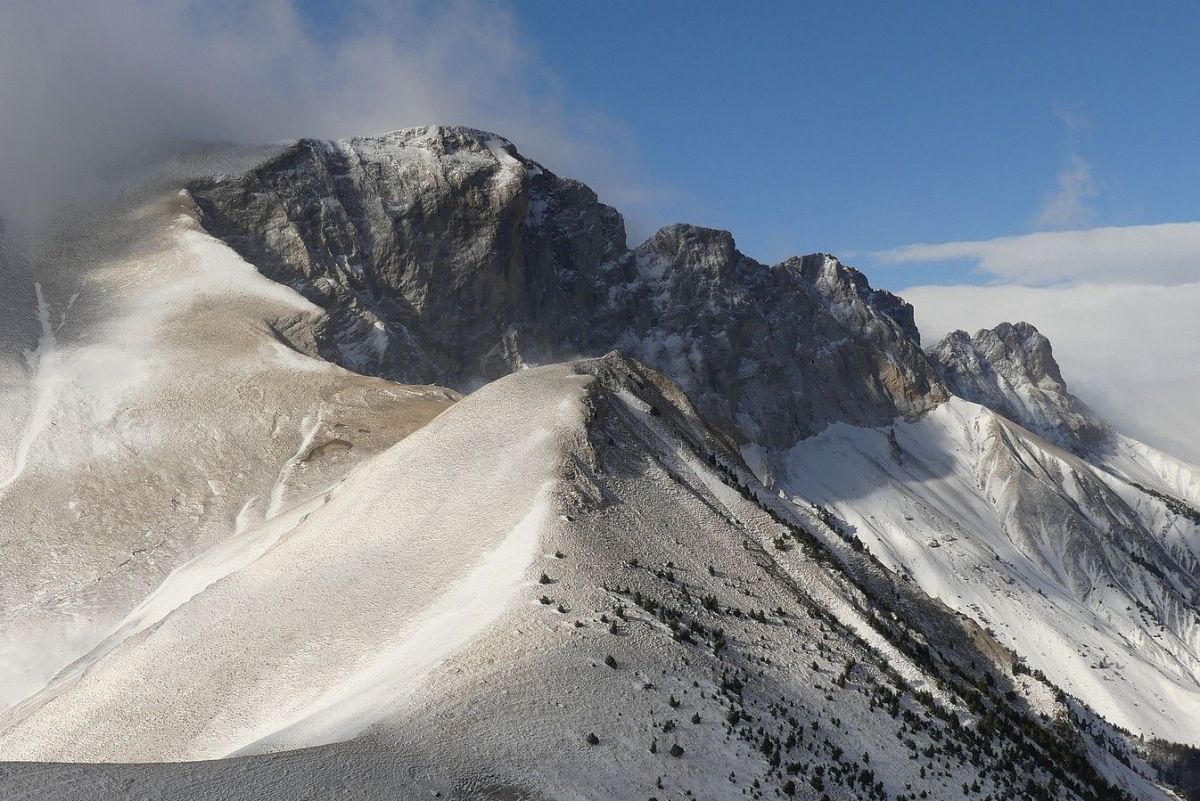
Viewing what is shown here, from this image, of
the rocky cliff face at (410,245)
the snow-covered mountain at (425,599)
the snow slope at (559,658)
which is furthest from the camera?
the rocky cliff face at (410,245)

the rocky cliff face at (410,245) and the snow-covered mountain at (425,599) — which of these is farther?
the rocky cliff face at (410,245)

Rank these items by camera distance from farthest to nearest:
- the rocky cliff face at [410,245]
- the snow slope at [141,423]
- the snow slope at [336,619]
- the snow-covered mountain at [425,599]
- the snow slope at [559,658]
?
the rocky cliff face at [410,245] < the snow slope at [141,423] < the snow slope at [336,619] < the snow-covered mountain at [425,599] < the snow slope at [559,658]

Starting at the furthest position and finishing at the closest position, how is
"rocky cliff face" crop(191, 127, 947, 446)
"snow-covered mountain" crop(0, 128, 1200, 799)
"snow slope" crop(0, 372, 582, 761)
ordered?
"rocky cliff face" crop(191, 127, 947, 446)
"snow slope" crop(0, 372, 582, 761)
"snow-covered mountain" crop(0, 128, 1200, 799)

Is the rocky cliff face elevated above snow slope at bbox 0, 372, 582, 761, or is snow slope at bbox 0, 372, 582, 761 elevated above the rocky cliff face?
the rocky cliff face

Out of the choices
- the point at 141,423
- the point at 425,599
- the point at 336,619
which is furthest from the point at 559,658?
the point at 141,423

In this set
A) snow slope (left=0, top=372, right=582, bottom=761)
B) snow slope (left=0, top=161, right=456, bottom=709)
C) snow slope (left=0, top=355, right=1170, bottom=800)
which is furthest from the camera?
snow slope (left=0, top=161, right=456, bottom=709)

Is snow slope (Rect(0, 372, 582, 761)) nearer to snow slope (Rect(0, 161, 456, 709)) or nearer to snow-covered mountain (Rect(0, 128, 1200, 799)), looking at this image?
snow-covered mountain (Rect(0, 128, 1200, 799))

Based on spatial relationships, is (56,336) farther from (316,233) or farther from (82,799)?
(82,799)

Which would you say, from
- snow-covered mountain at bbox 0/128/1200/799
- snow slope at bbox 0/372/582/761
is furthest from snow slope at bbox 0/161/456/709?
snow slope at bbox 0/372/582/761

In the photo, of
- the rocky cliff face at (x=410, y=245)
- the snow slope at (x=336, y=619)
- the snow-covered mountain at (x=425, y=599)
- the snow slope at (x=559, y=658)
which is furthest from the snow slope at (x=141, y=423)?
the snow slope at (x=559, y=658)

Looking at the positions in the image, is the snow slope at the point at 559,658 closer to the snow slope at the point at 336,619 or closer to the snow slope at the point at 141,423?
the snow slope at the point at 336,619

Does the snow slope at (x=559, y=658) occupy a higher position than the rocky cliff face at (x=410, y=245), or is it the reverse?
the rocky cliff face at (x=410, y=245)

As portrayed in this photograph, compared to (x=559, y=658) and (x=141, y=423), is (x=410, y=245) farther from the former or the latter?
(x=559, y=658)

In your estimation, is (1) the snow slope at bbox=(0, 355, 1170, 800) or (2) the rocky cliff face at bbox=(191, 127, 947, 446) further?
(2) the rocky cliff face at bbox=(191, 127, 947, 446)
